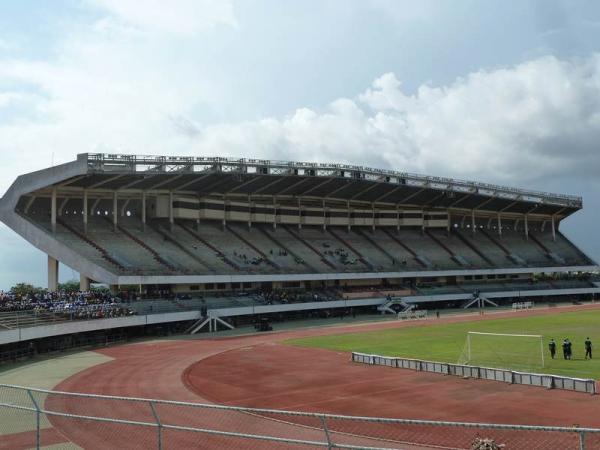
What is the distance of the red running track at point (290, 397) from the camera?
772 inches

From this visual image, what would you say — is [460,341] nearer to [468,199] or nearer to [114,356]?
[114,356]

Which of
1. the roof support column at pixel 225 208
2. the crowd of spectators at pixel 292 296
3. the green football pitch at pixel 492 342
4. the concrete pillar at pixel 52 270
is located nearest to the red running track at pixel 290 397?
the green football pitch at pixel 492 342

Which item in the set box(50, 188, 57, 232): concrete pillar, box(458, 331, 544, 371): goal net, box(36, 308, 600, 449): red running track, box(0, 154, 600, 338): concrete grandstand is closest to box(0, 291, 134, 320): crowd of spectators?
box(0, 154, 600, 338): concrete grandstand

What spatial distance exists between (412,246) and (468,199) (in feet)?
36.0

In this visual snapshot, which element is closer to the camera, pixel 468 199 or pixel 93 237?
pixel 93 237

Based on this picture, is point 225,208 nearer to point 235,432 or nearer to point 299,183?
point 299,183

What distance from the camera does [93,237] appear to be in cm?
5894

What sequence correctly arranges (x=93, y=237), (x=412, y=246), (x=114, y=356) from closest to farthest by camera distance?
(x=114, y=356)
(x=93, y=237)
(x=412, y=246)

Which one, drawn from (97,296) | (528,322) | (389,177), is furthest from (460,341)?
(389,177)

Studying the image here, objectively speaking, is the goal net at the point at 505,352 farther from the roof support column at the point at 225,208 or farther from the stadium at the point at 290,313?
the roof support column at the point at 225,208

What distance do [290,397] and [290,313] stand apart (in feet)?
135

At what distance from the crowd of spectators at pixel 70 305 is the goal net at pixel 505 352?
28388 mm

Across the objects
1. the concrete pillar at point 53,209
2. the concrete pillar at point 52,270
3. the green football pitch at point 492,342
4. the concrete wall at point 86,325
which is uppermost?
the concrete pillar at point 53,209

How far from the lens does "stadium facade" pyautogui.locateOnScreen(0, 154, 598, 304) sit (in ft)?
186
